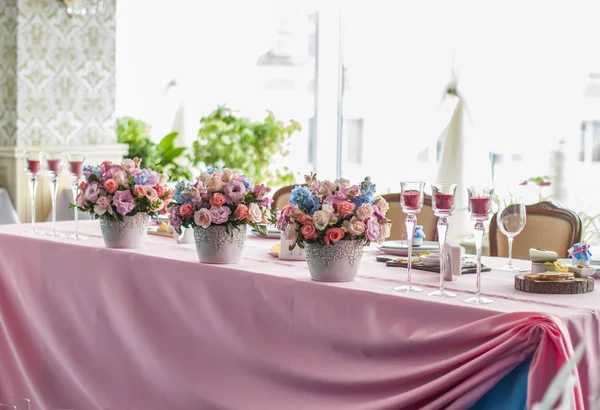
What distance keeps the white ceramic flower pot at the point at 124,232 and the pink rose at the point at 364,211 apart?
37.8 inches

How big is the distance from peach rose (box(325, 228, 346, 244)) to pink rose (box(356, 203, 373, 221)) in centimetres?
6

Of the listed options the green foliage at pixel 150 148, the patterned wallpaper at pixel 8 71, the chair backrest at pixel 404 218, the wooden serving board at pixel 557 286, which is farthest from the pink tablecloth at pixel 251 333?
the green foliage at pixel 150 148

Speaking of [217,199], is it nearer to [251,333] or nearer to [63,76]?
[251,333]

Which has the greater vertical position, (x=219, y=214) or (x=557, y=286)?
(x=219, y=214)

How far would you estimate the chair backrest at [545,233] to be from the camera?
10.3ft

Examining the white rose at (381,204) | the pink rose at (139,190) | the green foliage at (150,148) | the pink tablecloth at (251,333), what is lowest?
the pink tablecloth at (251,333)

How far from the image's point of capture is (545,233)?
3225 mm

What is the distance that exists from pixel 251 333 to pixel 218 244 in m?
0.31

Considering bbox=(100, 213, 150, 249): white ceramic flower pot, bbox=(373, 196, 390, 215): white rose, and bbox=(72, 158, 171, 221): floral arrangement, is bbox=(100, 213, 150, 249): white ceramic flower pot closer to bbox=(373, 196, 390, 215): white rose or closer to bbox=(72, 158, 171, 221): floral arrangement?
bbox=(72, 158, 171, 221): floral arrangement

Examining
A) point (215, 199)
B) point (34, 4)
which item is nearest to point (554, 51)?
point (34, 4)

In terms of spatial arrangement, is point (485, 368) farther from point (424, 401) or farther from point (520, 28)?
point (520, 28)

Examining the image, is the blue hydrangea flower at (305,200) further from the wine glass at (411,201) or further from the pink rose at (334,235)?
the wine glass at (411,201)

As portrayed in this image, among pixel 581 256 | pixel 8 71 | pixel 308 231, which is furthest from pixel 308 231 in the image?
pixel 8 71

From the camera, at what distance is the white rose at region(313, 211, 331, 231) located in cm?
226
